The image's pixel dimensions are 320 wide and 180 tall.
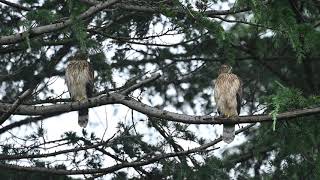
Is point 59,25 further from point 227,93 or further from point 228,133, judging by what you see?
point 227,93

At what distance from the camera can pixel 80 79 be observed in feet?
26.4

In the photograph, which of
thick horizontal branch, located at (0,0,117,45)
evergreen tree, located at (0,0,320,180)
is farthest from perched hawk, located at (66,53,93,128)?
thick horizontal branch, located at (0,0,117,45)

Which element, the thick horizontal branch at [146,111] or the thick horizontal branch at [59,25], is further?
the thick horizontal branch at [146,111]

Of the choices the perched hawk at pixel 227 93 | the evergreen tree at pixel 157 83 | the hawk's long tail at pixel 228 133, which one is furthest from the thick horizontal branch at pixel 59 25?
the perched hawk at pixel 227 93

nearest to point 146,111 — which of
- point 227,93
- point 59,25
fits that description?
point 59,25

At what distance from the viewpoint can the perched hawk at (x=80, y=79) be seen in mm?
8055

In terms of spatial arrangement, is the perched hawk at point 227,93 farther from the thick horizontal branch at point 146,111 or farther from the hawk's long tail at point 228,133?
the thick horizontal branch at point 146,111

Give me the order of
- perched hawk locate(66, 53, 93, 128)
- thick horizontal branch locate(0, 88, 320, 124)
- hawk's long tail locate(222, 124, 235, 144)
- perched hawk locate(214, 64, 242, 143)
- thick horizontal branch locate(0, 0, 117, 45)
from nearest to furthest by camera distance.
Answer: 1. thick horizontal branch locate(0, 0, 117, 45)
2. thick horizontal branch locate(0, 88, 320, 124)
3. hawk's long tail locate(222, 124, 235, 144)
4. perched hawk locate(214, 64, 242, 143)
5. perched hawk locate(66, 53, 93, 128)

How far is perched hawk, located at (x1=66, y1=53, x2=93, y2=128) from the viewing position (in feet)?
26.4

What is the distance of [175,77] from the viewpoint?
9.66 metres

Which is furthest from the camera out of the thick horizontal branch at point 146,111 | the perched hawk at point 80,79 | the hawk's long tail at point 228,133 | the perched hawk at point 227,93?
the perched hawk at point 80,79

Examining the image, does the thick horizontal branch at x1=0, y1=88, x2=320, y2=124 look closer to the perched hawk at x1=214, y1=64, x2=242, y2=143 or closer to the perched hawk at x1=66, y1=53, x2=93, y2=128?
the perched hawk at x1=214, y1=64, x2=242, y2=143

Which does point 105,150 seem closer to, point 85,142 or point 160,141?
point 85,142

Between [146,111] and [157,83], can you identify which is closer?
[146,111]
